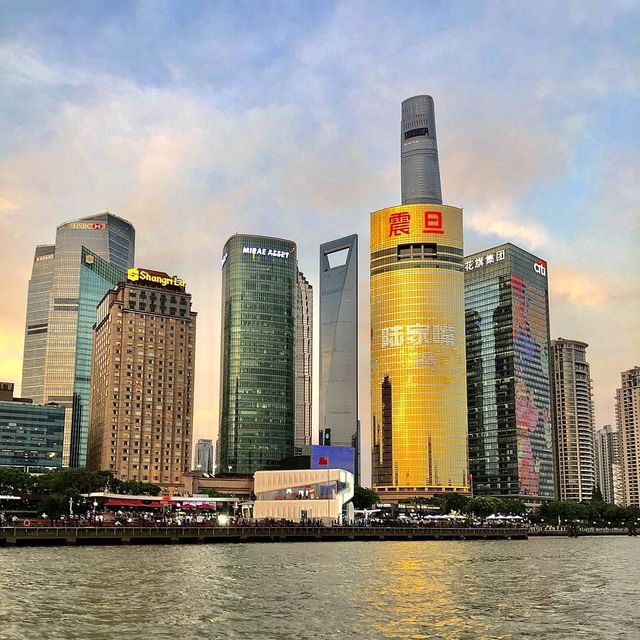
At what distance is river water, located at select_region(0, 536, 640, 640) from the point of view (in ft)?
211

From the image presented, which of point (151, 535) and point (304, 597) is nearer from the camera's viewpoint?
point (304, 597)

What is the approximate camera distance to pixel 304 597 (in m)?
82.4

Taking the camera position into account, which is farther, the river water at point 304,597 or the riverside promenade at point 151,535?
the riverside promenade at point 151,535

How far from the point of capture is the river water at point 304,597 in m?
64.2

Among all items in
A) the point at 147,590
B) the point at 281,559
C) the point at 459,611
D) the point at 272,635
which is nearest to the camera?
the point at 272,635

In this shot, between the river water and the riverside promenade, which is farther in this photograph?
the riverside promenade

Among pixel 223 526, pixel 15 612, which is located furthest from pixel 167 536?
pixel 15 612

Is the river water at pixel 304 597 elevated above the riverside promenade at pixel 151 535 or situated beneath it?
situated beneath

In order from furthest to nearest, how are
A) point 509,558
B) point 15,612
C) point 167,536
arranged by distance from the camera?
point 167,536
point 509,558
point 15,612

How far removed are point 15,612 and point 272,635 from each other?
22.2 m

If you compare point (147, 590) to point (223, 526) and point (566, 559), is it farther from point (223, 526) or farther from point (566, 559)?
point (223, 526)

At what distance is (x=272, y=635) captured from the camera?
61.8 metres

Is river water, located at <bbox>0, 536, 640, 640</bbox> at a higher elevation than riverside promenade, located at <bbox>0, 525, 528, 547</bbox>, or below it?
below

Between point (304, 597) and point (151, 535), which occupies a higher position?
point (151, 535)
